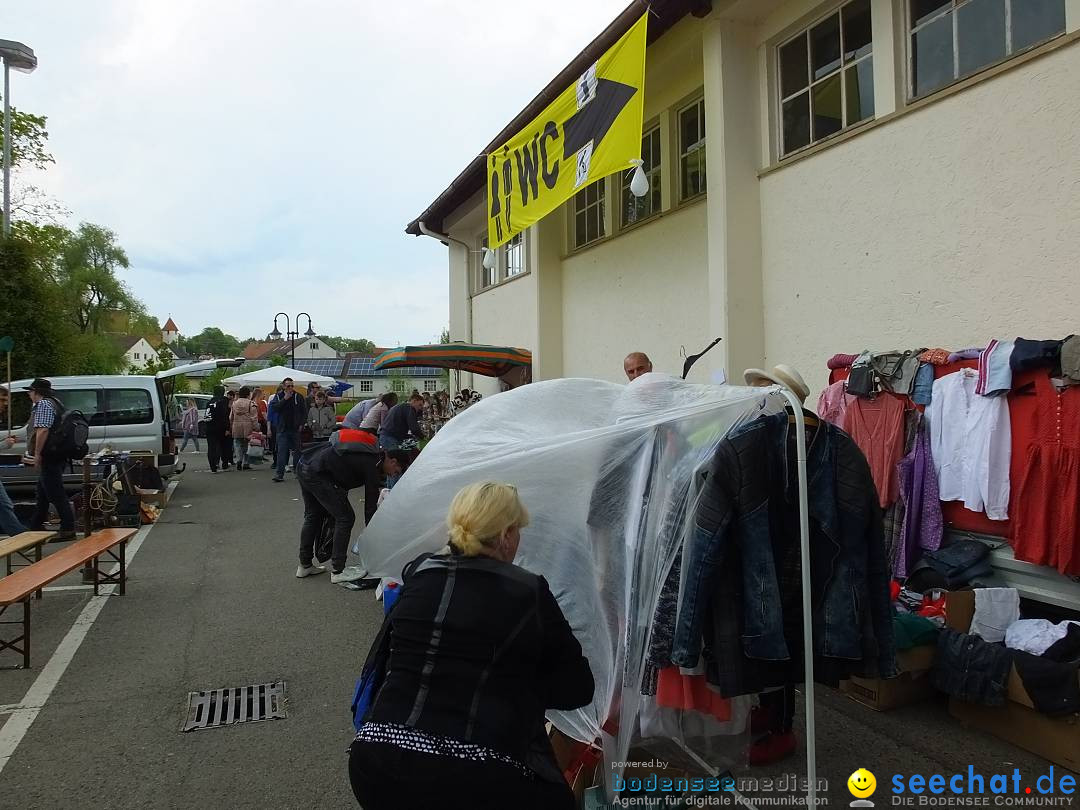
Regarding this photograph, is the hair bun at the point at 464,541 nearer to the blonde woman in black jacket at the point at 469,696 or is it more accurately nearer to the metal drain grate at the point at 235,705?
the blonde woman in black jacket at the point at 469,696

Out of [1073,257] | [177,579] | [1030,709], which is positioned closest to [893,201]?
[1073,257]

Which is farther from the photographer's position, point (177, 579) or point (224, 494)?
point (224, 494)

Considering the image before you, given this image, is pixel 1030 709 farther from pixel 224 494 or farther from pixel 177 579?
pixel 224 494

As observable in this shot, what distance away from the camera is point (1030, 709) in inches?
128

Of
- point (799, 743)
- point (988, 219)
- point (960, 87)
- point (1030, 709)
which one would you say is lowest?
point (799, 743)

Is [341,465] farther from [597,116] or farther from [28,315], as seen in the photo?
[28,315]

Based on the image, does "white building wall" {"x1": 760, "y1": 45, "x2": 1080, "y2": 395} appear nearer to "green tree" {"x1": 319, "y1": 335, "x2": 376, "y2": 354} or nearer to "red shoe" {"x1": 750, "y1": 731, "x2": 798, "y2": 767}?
"red shoe" {"x1": 750, "y1": 731, "x2": 798, "y2": 767}

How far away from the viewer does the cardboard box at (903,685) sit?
3.65 metres

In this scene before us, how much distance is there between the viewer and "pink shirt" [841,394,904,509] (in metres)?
4.71

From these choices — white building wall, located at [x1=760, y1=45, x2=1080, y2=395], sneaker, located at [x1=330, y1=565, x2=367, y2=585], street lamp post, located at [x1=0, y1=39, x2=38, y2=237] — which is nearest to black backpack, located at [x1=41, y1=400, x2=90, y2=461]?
sneaker, located at [x1=330, y1=565, x2=367, y2=585]

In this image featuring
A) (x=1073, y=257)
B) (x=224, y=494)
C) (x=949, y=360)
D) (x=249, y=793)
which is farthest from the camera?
(x=224, y=494)

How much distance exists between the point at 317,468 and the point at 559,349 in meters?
5.62

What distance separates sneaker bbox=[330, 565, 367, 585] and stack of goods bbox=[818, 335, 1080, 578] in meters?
4.22

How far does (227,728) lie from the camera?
11.7 feet
